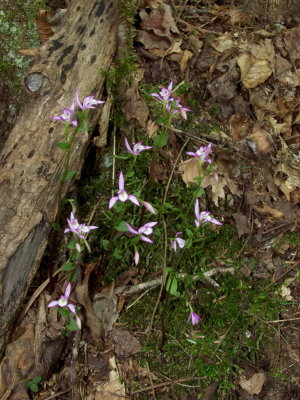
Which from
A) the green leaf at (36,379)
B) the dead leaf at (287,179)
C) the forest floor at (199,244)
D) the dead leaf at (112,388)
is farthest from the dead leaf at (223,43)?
the green leaf at (36,379)

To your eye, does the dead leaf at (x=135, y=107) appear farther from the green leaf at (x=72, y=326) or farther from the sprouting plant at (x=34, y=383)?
the sprouting plant at (x=34, y=383)

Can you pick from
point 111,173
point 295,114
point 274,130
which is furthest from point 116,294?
point 295,114

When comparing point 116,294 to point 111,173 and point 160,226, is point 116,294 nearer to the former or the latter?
point 160,226

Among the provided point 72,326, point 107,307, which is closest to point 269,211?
point 107,307

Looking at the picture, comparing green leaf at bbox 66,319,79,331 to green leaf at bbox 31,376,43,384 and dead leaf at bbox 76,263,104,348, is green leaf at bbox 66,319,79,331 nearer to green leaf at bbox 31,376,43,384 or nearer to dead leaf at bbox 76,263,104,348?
dead leaf at bbox 76,263,104,348

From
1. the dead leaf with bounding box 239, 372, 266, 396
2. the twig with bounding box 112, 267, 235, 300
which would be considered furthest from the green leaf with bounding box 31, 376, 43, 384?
the dead leaf with bounding box 239, 372, 266, 396
